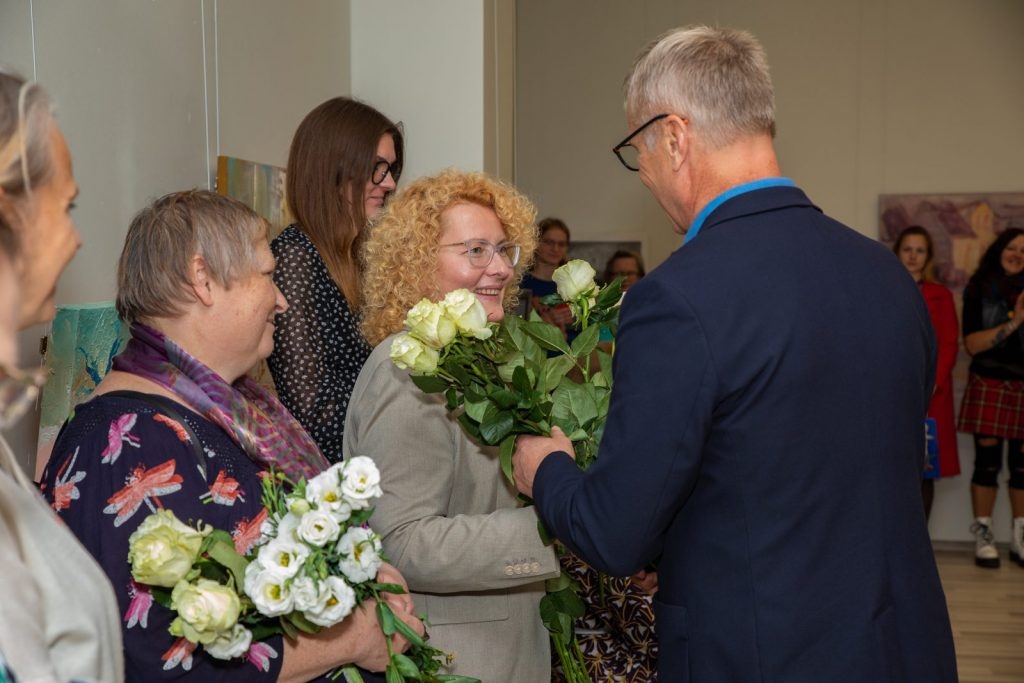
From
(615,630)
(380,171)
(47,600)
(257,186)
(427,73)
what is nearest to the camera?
(47,600)

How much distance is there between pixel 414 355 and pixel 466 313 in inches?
5.0

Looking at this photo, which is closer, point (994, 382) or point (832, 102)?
point (994, 382)

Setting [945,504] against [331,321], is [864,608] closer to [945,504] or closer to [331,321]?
[331,321]

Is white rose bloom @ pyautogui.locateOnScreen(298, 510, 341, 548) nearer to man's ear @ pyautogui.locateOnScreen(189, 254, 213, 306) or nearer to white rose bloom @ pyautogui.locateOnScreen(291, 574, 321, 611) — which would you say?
white rose bloom @ pyautogui.locateOnScreen(291, 574, 321, 611)

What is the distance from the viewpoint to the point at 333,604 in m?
1.54

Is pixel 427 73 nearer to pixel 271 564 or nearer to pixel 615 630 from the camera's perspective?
pixel 615 630


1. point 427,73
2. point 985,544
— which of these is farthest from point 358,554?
point 985,544

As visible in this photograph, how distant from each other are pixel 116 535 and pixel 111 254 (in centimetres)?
127

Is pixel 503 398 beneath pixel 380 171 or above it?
beneath

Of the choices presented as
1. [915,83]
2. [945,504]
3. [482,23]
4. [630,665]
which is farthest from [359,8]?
[945,504]

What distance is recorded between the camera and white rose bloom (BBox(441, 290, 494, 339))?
6.38 feet

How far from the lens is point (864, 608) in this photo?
5.38 ft

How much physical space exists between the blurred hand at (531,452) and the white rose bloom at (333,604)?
504 millimetres

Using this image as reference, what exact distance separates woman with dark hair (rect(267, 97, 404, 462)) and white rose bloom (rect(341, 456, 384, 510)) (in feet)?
4.44
